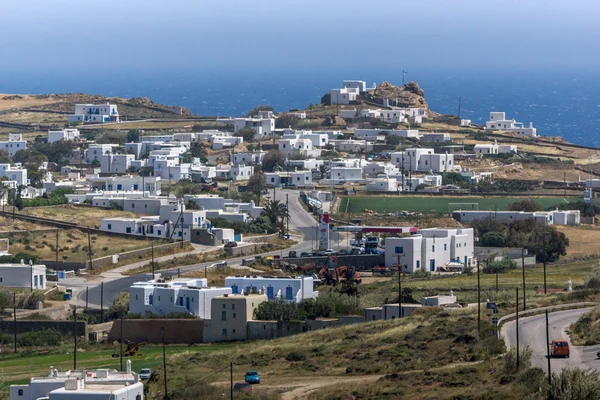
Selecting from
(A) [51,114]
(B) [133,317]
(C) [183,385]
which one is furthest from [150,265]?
(A) [51,114]

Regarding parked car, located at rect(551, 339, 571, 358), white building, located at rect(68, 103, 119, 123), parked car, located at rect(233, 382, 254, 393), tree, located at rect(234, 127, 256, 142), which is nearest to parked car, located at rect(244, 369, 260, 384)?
parked car, located at rect(233, 382, 254, 393)

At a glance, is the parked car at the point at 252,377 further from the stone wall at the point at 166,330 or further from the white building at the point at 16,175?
the white building at the point at 16,175

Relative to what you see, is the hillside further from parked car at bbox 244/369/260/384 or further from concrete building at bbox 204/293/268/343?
parked car at bbox 244/369/260/384

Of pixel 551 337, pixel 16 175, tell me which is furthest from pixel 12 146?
pixel 551 337

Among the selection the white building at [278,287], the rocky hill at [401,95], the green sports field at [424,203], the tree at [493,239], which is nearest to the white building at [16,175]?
the green sports field at [424,203]

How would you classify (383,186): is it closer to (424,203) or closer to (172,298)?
(424,203)

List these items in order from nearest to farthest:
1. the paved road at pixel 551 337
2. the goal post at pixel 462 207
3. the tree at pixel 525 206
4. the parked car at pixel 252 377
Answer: the paved road at pixel 551 337 → the parked car at pixel 252 377 → the tree at pixel 525 206 → the goal post at pixel 462 207
